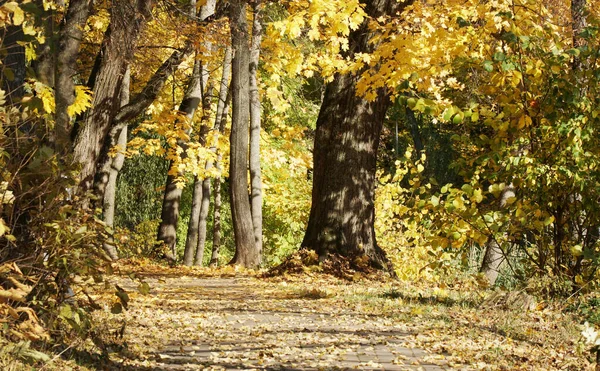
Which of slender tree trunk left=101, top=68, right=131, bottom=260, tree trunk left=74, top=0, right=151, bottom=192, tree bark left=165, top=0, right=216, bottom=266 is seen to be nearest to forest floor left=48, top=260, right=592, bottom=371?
tree trunk left=74, top=0, right=151, bottom=192

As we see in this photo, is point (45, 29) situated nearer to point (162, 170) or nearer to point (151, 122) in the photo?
point (151, 122)

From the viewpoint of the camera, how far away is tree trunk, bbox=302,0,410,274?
45.5ft

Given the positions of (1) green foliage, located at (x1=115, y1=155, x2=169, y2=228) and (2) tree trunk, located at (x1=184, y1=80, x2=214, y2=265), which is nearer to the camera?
(2) tree trunk, located at (x1=184, y1=80, x2=214, y2=265)

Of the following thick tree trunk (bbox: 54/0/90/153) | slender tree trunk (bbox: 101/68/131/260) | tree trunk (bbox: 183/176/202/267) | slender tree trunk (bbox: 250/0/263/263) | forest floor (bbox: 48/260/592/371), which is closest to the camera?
forest floor (bbox: 48/260/592/371)

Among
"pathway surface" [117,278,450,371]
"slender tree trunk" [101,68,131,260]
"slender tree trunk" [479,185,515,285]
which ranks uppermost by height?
"slender tree trunk" [101,68,131,260]

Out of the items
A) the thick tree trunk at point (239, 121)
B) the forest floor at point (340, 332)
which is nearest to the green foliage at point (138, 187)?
the thick tree trunk at point (239, 121)

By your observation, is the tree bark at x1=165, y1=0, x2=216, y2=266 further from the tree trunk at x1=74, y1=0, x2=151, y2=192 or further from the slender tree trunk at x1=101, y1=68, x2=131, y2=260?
the tree trunk at x1=74, y1=0, x2=151, y2=192

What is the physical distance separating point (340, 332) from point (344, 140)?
20.9ft

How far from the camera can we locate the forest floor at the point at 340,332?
6570mm

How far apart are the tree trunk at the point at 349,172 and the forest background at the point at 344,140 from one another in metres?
0.03

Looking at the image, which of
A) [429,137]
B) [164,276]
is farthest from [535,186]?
[429,137]

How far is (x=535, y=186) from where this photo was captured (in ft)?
27.3

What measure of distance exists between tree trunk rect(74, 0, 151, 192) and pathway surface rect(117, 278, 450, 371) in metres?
2.66

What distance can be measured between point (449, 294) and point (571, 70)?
11.2ft
